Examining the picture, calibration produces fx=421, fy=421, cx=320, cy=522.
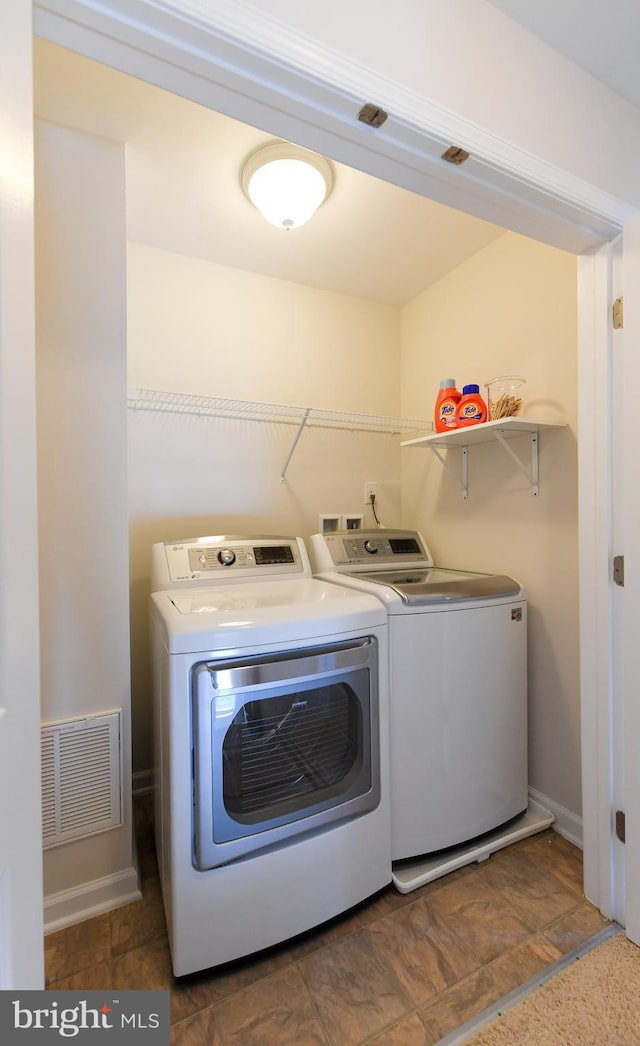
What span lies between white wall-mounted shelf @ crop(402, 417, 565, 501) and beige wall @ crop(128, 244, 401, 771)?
0.54 metres

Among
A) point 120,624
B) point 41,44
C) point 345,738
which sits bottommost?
point 345,738

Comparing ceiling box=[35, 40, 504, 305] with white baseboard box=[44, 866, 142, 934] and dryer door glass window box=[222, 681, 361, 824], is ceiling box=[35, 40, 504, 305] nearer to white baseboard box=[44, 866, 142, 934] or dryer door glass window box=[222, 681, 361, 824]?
dryer door glass window box=[222, 681, 361, 824]

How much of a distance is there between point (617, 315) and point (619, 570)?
0.75 metres

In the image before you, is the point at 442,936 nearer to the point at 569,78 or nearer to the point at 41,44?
the point at 569,78

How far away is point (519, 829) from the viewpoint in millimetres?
1592

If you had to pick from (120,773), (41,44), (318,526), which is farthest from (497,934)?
(41,44)

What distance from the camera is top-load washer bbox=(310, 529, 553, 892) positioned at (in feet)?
4.52

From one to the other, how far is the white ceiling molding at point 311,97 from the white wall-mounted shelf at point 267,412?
98 cm

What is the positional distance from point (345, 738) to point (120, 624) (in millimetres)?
796

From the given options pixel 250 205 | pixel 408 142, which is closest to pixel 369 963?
pixel 408 142

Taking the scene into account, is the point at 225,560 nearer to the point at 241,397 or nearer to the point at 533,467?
the point at 241,397

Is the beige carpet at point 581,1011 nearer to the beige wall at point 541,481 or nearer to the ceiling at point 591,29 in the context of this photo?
the beige wall at point 541,481

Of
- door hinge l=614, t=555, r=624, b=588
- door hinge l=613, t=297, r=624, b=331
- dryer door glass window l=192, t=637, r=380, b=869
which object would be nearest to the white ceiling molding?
door hinge l=613, t=297, r=624, b=331

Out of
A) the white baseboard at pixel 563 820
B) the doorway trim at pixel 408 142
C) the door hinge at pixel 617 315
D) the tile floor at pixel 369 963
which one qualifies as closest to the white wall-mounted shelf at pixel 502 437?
the doorway trim at pixel 408 142
